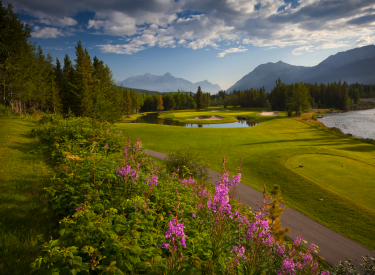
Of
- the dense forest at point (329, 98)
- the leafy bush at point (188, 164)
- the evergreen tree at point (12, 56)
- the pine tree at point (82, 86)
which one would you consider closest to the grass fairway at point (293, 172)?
the leafy bush at point (188, 164)

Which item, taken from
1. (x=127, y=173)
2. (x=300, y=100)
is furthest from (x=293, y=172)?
(x=300, y=100)

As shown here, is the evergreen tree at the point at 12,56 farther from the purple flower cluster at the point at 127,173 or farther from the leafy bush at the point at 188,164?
the purple flower cluster at the point at 127,173

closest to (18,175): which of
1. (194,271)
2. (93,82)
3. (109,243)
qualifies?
(109,243)

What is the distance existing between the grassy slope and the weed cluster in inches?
17.1

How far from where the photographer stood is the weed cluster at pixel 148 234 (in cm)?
236

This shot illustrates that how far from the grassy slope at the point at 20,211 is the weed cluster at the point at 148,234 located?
435 mm

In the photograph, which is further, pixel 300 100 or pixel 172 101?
pixel 172 101

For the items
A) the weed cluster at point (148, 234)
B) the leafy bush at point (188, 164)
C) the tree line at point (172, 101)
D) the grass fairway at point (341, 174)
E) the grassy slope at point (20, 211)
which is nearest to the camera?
the weed cluster at point (148, 234)

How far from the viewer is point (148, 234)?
2.88 m

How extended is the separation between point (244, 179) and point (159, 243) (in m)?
16.3

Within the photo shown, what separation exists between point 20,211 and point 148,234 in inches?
169

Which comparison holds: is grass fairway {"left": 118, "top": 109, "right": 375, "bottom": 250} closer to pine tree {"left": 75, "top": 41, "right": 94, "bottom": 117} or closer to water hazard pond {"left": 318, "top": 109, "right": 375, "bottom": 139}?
pine tree {"left": 75, "top": 41, "right": 94, "bottom": 117}

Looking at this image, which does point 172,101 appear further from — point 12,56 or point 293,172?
point 293,172

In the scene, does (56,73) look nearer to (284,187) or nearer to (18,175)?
(18,175)
